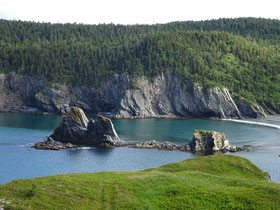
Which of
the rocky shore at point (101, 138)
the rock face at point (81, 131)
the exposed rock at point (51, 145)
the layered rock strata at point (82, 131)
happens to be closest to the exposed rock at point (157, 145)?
the rocky shore at point (101, 138)

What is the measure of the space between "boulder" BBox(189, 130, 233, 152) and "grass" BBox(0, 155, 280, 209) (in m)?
60.4

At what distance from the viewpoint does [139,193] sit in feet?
154

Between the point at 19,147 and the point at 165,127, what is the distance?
6837 centimetres

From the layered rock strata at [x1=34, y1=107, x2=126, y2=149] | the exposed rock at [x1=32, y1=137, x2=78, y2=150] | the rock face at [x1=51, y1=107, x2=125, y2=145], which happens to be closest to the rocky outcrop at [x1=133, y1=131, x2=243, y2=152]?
the layered rock strata at [x1=34, y1=107, x2=126, y2=149]

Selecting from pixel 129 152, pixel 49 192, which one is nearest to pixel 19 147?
pixel 129 152

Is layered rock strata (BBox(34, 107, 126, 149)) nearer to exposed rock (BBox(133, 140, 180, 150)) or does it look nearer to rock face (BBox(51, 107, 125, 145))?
rock face (BBox(51, 107, 125, 145))

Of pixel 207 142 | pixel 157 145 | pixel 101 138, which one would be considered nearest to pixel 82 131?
pixel 101 138

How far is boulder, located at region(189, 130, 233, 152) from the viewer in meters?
114

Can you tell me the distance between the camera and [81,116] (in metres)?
122

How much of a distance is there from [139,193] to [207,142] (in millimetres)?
70335

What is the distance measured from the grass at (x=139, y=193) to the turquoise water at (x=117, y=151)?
34.3 m

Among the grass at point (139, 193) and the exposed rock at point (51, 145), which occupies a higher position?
the grass at point (139, 193)

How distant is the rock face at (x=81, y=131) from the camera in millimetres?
120125

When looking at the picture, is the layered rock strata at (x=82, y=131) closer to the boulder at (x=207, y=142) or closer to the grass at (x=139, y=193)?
the boulder at (x=207, y=142)
